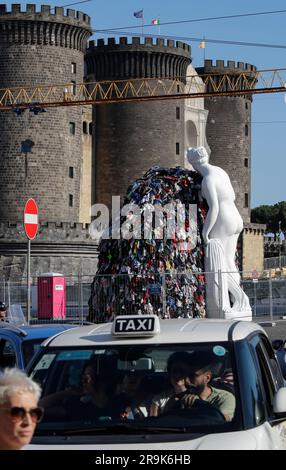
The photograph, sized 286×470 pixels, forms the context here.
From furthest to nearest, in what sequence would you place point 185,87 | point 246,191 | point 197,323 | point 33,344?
1. point 246,191
2. point 185,87
3. point 33,344
4. point 197,323

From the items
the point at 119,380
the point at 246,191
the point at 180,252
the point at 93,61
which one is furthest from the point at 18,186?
the point at 119,380

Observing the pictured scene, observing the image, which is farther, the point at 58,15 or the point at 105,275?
the point at 58,15

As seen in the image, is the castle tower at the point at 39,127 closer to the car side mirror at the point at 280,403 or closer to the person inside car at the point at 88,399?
the person inside car at the point at 88,399

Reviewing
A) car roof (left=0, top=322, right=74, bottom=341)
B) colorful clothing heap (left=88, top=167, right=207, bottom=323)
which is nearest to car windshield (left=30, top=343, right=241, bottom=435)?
car roof (left=0, top=322, right=74, bottom=341)

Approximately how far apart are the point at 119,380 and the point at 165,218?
13.2 m

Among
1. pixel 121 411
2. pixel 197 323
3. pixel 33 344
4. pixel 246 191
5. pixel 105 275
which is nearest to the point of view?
pixel 121 411

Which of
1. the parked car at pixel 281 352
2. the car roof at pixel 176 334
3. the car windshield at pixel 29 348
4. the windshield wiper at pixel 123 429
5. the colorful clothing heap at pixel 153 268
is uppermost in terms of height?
the colorful clothing heap at pixel 153 268

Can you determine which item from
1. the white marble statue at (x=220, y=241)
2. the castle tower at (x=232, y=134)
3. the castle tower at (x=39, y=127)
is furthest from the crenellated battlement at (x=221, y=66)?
the white marble statue at (x=220, y=241)

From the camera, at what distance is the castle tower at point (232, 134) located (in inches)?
3135

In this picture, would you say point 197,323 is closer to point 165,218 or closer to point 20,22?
point 165,218

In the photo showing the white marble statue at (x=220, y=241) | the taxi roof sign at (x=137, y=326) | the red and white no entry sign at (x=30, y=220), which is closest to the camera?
the taxi roof sign at (x=137, y=326)

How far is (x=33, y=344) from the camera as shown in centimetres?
978

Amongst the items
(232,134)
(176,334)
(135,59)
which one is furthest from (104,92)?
(176,334)

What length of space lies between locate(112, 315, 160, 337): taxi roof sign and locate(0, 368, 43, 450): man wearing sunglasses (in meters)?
2.11
